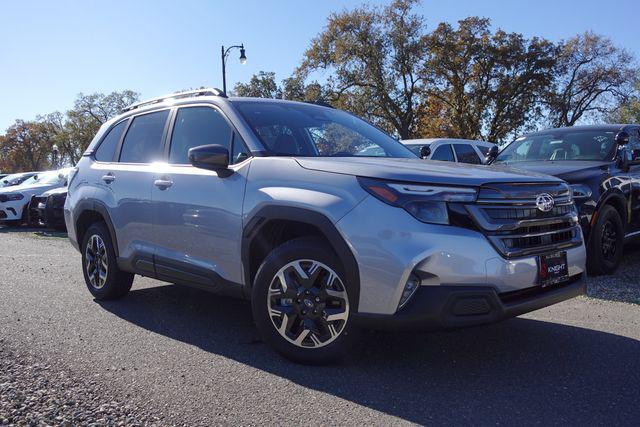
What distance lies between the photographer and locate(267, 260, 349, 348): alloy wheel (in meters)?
3.47

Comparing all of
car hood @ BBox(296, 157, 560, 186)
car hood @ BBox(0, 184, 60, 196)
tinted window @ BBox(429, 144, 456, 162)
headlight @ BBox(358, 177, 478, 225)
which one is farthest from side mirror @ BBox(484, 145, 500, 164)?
car hood @ BBox(0, 184, 60, 196)

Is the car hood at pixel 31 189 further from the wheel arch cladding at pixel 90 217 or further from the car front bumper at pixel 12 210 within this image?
the wheel arch cladding at pixel 90 217

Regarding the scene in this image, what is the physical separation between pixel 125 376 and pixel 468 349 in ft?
7.40

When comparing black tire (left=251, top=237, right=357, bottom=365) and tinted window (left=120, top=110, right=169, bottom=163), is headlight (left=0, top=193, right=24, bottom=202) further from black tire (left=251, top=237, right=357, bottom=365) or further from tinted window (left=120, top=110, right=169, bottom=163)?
black tire (left=251, top=237, right=357, bottom=365)

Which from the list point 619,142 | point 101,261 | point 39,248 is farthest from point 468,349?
point 39,248

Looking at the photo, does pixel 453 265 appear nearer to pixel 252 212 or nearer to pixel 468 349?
pixel 468 349

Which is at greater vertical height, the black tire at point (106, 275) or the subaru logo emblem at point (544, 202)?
the subaru logo emblem at point (544, 202)

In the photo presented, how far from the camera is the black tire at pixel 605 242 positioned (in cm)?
629

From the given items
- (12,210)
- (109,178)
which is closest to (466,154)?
(109,178)

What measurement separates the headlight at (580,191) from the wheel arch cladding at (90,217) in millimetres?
4651

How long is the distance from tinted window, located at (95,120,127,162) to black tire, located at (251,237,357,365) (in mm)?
2721

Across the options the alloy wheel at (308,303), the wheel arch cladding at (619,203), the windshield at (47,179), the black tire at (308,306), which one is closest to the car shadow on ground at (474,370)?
the black tire at (308,306)

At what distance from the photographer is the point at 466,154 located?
1259 centimetres

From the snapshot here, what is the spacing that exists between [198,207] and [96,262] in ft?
6.69
